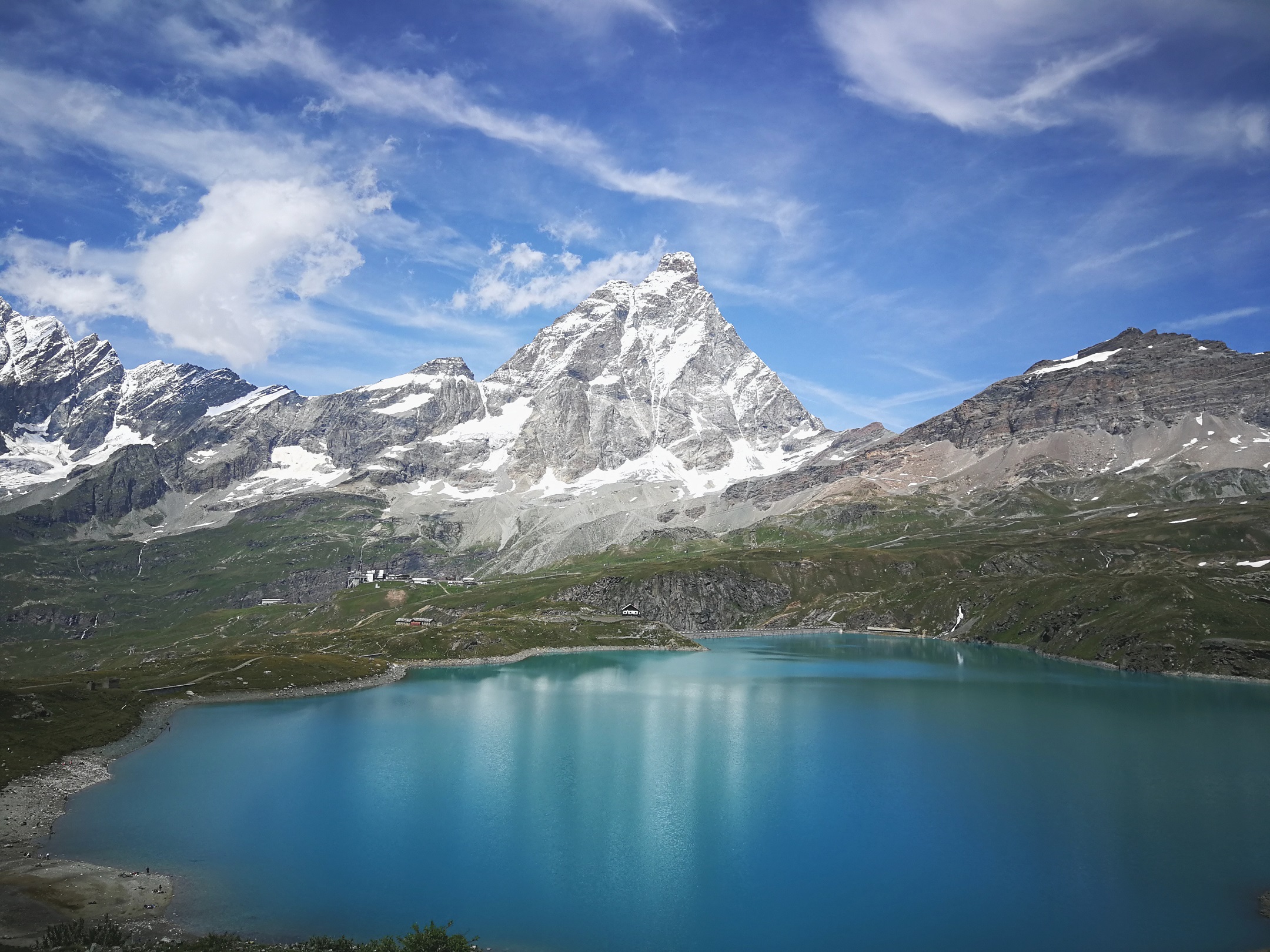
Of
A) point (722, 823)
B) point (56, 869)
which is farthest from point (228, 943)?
point (722, 823)

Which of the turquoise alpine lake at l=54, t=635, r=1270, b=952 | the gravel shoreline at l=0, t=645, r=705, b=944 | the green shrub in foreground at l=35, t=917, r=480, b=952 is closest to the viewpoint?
the green shrub in foreground at l=35, t=917, r=480, b=952

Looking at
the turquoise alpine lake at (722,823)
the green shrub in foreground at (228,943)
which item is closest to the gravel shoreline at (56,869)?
the green shrub in foreground at (228,943)

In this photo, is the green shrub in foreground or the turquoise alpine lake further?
the turquoise alpine lake

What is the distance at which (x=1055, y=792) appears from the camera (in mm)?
59219

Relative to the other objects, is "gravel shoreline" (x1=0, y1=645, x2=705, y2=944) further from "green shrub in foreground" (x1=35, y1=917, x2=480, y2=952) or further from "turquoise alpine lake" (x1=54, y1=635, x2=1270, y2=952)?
"turquoise alpine lake" (x1=54, y1=635, x2=1270, y2=952)

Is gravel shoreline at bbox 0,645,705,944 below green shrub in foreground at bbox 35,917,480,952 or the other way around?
below

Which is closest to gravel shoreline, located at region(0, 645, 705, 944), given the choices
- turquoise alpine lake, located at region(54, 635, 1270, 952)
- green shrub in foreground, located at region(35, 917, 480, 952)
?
green shrub in foreground, located at region(35, 917, 480, 952)

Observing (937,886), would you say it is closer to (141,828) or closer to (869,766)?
(869,766)

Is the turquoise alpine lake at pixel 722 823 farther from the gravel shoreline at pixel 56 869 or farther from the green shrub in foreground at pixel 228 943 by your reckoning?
the green shrub in foreground at pixel 228 943

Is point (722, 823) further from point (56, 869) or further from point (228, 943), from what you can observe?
point (56, 869)

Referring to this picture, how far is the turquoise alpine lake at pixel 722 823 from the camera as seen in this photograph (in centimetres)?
3968

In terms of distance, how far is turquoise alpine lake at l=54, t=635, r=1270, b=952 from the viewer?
1562 inches

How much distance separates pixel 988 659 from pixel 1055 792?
85.3 m

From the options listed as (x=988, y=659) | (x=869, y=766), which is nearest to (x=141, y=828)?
(x=869, y=766)
